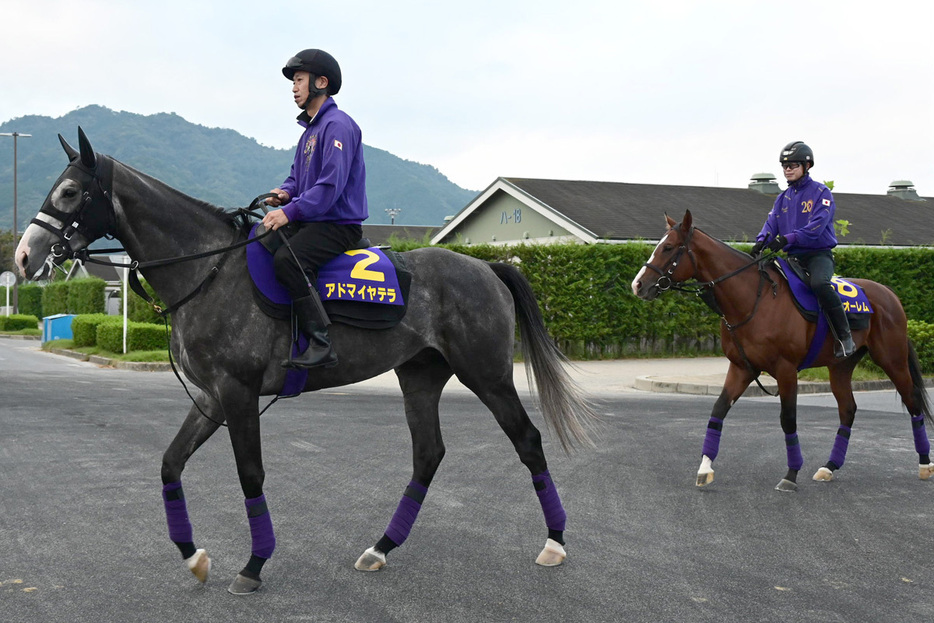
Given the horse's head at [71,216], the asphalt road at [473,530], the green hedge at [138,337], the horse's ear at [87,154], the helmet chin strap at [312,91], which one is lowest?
the green hedge at [138,337]

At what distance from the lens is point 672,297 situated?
22.8 metres

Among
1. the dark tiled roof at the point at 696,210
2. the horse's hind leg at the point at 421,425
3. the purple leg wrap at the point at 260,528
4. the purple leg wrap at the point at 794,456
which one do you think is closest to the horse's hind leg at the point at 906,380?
the purple leg wrap at the point at 794,456

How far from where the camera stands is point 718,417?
7785 mm

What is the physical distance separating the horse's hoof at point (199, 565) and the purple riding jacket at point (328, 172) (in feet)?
6.17

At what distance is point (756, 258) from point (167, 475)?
18.4 feet

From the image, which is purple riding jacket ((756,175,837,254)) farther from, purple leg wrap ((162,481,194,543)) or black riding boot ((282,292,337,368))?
purple leg wrap ((162,481,194,543))

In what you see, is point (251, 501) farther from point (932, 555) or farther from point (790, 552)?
point (932, 555)

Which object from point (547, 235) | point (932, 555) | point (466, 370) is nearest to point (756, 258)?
point (932, 555)

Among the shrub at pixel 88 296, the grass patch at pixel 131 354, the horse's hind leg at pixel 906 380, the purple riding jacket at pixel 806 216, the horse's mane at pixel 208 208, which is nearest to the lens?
the horse's mane at pixel 208 208

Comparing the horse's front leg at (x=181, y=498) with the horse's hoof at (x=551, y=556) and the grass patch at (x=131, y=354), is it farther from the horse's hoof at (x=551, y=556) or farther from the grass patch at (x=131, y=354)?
the grass patch at (x=131, y=354)

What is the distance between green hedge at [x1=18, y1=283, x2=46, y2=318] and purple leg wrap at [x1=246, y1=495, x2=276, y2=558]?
53129mm

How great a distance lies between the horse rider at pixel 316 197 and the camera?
4.94m

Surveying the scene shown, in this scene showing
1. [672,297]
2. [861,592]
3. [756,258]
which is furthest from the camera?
[672,297]

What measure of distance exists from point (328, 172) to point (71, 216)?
4.43ft
